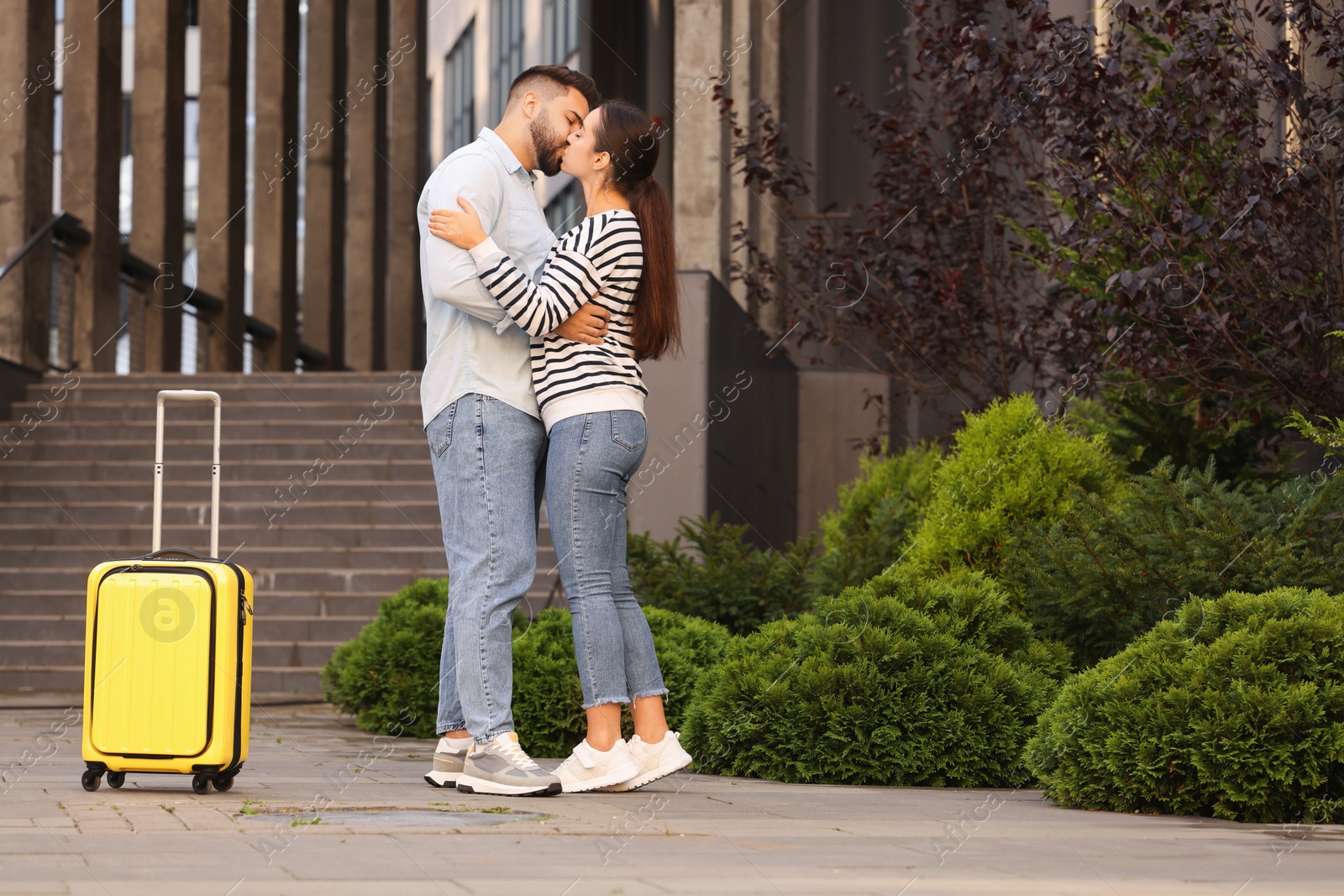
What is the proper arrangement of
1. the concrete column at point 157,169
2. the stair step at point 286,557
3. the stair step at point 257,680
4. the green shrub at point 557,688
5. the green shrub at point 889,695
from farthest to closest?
1. the concrete column at point 157,169
2. the stair step at point 286,557
3. the stair step at point 257,680
4. the green shrub at point 557,688
5. the green shrub at point 889,695

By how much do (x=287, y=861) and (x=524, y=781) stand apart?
1.37 meters

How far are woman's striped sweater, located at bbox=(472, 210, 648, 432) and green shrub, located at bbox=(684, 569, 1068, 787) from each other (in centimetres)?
142

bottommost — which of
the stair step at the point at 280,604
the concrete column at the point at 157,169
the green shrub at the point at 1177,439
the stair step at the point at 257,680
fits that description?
the stair step at the point at 257,680

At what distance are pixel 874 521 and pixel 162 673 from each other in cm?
438

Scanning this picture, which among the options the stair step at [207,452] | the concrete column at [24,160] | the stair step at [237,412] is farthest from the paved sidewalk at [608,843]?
the concrete column at [24,160]

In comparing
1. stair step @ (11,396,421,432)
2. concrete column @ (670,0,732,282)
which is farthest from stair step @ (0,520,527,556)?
concrete column @ (670,0,732,282)

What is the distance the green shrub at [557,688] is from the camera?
6.65m

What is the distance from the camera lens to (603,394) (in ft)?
15.6

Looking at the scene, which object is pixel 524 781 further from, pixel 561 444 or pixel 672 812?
pixel 561 444

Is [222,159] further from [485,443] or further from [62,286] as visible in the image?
[485,443]

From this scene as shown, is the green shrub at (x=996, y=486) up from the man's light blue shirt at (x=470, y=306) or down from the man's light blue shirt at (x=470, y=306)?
down

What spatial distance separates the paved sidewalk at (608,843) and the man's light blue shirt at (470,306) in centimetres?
122

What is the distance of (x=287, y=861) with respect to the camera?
3.26 m

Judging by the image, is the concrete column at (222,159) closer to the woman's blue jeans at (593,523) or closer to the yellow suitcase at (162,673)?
the yellow suitcase at (162,673)
